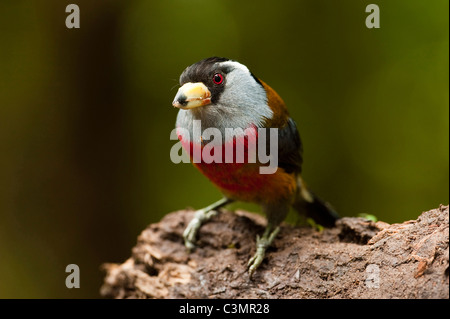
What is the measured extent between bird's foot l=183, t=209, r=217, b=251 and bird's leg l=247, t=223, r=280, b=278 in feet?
1.77

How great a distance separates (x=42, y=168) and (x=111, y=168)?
0.86 meters

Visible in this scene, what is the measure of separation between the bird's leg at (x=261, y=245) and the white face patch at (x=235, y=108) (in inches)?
33.9

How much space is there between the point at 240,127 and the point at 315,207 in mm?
1359

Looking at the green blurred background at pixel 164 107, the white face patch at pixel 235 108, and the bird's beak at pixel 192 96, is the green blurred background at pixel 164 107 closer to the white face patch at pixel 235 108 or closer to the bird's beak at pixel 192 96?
the white face patch at pixel 235 108

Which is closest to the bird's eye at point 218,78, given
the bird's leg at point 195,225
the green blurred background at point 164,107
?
the bird's leg at point 195,225

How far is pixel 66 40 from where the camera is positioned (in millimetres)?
5605

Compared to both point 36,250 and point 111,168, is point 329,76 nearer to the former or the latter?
point 111,168

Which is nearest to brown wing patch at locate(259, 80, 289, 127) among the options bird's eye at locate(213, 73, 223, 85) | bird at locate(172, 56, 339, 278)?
bird at locate(172, 56, 339, 278)

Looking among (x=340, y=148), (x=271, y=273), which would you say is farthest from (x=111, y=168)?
(x=271, y=273)

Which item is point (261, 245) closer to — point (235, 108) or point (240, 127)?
point (240, 127)

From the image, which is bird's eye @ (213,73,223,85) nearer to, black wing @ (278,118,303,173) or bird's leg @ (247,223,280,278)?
black wing @ (278,118,303,173)

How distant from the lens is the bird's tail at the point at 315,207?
4102mm

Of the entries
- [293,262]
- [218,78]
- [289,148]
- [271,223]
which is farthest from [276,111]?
[293,262]

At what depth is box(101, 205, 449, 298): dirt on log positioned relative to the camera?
231 centimetres
